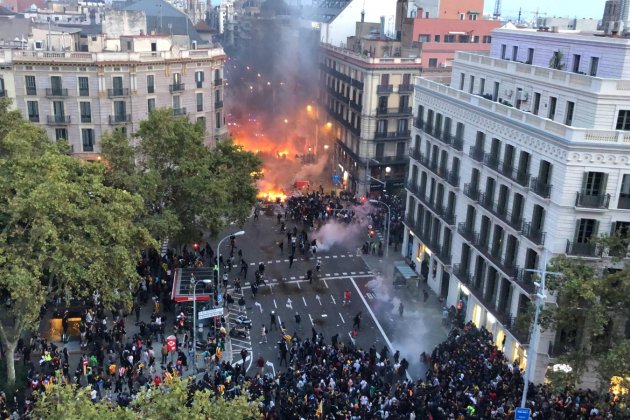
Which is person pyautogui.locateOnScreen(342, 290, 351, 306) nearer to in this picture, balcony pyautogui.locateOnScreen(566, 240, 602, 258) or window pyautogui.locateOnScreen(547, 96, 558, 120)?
balcony pyautogui.locateOnScreen(566, 240, 602, 258)

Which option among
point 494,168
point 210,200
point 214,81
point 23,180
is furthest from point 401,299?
point 214,81

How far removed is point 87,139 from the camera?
56.3 metres

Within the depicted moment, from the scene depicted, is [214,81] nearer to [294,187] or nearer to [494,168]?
[294,187]

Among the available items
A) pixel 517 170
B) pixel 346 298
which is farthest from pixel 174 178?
pixel 517 170

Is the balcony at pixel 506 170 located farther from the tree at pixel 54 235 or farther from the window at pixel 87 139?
the window at pixel 87 139

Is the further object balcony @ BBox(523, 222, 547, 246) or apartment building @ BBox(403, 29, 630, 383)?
balcony @ BBox(523, 222, 547, 246)

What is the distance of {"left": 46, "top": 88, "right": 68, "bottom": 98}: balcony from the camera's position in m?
54.0

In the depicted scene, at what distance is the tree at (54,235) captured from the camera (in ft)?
93.1

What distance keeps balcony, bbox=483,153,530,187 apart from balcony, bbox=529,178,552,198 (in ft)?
1.78

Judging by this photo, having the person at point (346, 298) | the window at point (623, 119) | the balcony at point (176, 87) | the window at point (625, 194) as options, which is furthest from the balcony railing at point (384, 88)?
the window at point (625, 194)

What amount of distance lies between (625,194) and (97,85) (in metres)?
43.3

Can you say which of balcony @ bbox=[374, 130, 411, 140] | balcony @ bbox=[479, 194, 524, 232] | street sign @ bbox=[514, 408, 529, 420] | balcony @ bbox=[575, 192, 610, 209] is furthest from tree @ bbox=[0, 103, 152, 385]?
balcony @ bbox=[374, 130, 411, 140]

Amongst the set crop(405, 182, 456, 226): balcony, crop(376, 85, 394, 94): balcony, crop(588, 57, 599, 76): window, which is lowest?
crop(405, 182, 456, 226): balcony

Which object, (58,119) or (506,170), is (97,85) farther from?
(506,170)
